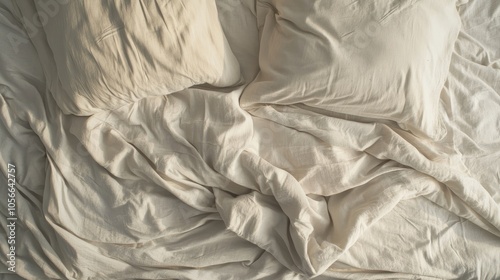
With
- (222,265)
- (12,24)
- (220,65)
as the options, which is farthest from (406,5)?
(12,24)

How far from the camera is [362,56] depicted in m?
0.79

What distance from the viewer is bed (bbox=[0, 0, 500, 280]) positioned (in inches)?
31.5

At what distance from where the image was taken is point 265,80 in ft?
2.78

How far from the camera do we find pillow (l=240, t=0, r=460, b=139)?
788mm

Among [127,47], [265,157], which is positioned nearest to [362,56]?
[265,157]

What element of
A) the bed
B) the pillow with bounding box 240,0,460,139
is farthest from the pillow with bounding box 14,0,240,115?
the pillow with bounding box 240,0,460,139

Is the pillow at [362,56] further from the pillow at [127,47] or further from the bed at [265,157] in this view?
the pillow at [127,47]

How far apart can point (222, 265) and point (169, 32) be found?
0.51 metres

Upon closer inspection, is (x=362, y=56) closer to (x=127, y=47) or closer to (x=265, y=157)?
(x=265, y=157)

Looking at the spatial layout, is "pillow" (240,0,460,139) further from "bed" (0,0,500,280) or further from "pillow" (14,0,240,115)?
"pillow" (14,0,240,115)

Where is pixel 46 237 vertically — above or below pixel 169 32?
below

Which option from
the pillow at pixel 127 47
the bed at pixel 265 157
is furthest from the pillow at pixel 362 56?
the pillow at pixel 127 47

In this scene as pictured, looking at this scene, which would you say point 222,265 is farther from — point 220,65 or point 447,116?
point 447,116

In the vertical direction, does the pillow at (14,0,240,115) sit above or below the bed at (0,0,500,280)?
above
